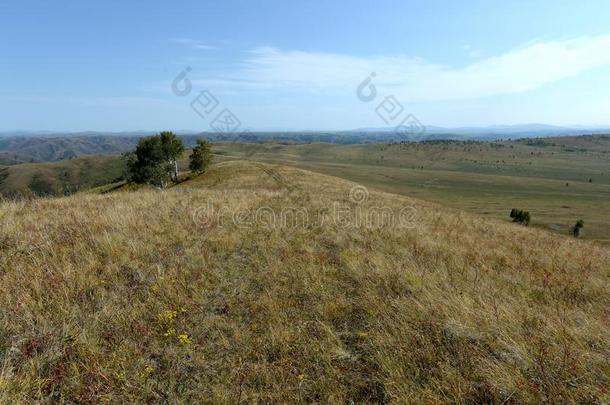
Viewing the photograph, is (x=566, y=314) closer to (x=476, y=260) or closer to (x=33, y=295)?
(x=476, y=260)

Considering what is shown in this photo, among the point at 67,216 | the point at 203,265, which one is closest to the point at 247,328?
the point at 203,265

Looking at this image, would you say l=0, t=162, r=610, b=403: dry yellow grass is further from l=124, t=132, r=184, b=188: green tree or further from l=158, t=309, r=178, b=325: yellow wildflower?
l=124, t=132, r=184, b=188: green tree

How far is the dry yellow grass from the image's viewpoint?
146 inches

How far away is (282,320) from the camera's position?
5.09 metres

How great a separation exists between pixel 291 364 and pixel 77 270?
4.31 meters

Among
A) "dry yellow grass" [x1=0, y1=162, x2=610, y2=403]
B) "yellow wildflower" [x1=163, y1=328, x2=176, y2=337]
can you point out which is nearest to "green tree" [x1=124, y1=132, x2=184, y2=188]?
"dry yellow grass" [x1=0, y1=162, x2=610, y2=403]

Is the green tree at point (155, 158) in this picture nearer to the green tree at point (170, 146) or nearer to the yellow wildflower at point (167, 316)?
the green tree at point (170, 146)

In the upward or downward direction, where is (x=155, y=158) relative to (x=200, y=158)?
upward

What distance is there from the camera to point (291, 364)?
417 cm

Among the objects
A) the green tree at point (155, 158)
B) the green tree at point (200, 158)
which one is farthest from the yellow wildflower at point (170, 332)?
the green tree at point (200, 158)

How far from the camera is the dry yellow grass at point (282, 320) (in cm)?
371
